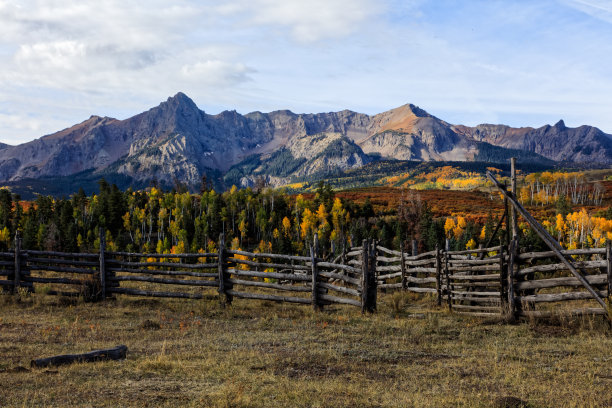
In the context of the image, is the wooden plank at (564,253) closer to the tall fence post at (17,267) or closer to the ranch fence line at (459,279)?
the ranch fence line at (459,279)

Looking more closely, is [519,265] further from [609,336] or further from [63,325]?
[63,325]

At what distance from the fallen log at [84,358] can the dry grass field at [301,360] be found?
0.21 metres

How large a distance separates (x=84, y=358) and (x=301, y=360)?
11.7 ft

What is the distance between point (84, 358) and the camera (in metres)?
7.74

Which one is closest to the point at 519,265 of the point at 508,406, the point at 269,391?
the point at 508,406

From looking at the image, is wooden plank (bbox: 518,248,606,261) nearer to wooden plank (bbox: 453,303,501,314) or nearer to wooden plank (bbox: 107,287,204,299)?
wooden plank (bbox: 453,303,501,314)

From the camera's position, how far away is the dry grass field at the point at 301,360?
5.95 meters

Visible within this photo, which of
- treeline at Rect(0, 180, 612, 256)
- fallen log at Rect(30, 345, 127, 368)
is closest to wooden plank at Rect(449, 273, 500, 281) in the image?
fallen log at Rect(30, 345, 127, 368)

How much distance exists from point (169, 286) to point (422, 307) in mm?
11610

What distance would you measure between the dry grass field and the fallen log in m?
0.21

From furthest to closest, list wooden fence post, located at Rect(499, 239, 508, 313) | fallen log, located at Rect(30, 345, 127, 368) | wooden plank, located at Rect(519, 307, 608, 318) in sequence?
wooden fence post, located at Rect(499, 239, 508, 313), wooden plank, located at Rect(519, 307, 608, 318), fallen log, located at Rect(30, 345, 127, 368)

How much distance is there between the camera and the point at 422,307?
16.6 metres

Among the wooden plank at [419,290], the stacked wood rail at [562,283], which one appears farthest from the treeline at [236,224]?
the stacked wood rail at [562,283]

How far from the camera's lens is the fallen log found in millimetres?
7383
